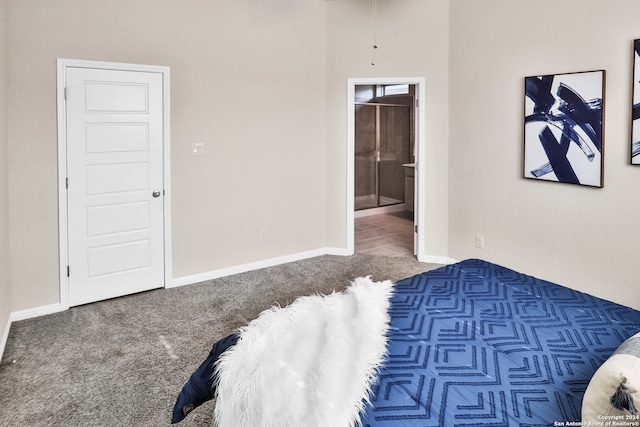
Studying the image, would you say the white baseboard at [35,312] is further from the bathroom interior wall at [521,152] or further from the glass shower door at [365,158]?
the glass shower door at [365,158]

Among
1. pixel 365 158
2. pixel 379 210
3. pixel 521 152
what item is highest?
pixel 365 158

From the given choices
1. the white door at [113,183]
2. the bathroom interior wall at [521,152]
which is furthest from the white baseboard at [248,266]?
the bathroom interior wall at [521,152]

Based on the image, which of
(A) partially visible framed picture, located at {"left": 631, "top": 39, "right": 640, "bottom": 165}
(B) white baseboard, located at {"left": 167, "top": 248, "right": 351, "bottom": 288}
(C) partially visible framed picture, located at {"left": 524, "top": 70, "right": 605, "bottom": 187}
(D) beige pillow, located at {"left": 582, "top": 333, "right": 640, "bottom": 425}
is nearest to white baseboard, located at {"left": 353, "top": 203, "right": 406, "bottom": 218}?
(B) white baseboard, located at {"left": 167, "top": 248, "right": 351, "bottom": 288}

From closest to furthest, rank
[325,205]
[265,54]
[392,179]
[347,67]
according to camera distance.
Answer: [265,54]
[347,67]
[325,205]
[392,179]

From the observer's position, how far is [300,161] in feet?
16.1

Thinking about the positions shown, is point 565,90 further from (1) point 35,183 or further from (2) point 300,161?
(1) point 35,183

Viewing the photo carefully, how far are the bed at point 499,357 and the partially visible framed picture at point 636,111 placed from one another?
4.67 feet

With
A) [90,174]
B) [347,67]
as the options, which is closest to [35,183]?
[90,174]

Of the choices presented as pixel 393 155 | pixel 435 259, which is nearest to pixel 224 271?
pixel 435 259

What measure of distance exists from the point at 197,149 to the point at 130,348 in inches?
77.9

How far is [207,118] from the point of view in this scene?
4.16m

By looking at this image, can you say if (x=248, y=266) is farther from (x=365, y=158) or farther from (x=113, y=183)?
(x=365, y=158)

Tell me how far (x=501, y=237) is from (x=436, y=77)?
1.83m

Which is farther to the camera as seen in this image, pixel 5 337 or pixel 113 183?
pixel 113 183
